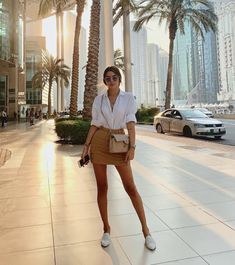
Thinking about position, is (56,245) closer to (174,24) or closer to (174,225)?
(174,225)

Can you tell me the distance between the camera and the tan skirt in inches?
133

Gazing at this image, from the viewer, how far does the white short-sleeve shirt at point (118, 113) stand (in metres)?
3.38

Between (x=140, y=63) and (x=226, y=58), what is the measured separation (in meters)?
16.3

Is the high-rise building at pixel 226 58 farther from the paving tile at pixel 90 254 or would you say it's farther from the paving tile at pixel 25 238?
the paving tile at pixel 90 254

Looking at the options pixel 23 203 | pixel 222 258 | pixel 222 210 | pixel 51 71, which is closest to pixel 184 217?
pixel 222 210

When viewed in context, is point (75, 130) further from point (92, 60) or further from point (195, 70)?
point (195, 70)

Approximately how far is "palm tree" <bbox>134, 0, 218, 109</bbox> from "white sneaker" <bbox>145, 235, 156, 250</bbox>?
2607 centimetres

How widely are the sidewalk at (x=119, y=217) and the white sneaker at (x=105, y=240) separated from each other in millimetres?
63

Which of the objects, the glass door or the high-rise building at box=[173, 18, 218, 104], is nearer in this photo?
the glass door

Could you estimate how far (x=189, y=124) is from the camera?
16.2 meters

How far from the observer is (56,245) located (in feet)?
11.9

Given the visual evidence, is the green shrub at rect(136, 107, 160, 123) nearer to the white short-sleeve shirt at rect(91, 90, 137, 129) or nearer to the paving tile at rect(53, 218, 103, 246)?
the paving tile at rect(53, 218, 103, 246)

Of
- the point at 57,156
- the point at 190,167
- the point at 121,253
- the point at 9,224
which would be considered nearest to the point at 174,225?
the point at 121,253

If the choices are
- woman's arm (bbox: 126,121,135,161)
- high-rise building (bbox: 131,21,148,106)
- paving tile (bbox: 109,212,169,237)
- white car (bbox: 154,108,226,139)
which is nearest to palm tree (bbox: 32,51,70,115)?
high-rise building (bbox: 131,21,148,106)
